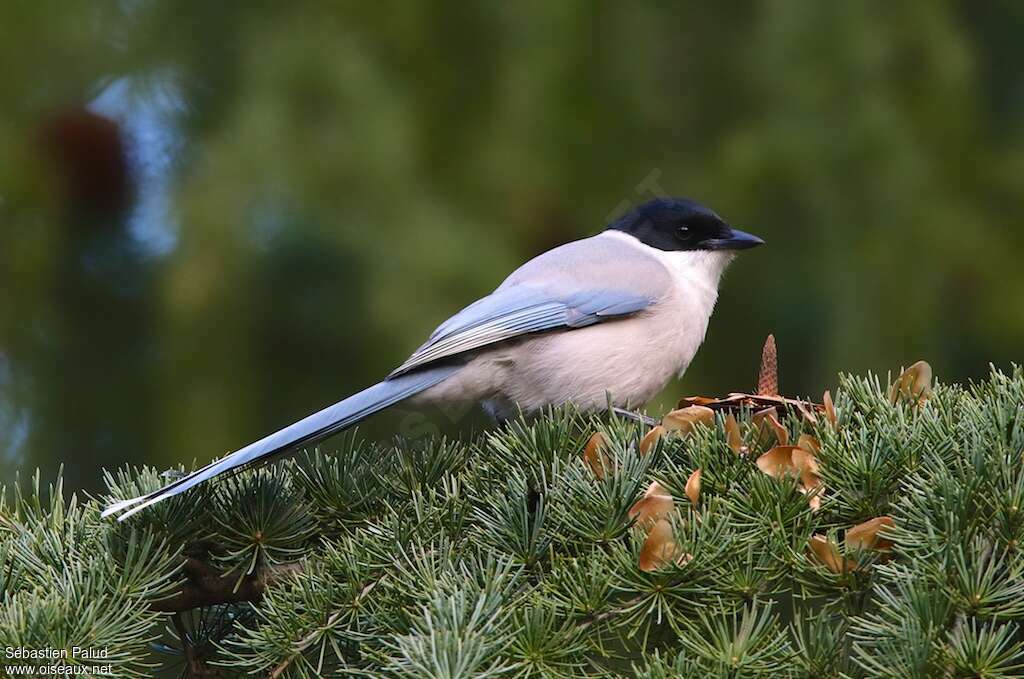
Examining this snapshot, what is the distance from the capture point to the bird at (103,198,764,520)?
3150 millimetres

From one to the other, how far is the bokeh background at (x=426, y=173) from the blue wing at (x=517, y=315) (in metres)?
0.70

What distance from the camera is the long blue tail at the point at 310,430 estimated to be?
221 centimetres

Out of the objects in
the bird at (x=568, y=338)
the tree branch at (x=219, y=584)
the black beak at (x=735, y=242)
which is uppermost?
the black beak at (x=735, y=242)

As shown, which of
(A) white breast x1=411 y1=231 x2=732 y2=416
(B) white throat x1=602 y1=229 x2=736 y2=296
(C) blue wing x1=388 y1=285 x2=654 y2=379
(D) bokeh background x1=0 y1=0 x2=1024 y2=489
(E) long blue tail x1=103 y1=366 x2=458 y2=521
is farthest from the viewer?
(D) bokeh background x1=0 y1=0 x2=1024 y2=489

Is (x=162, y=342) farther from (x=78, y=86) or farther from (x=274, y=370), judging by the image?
(x=78, y=86)

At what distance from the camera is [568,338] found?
330 cm

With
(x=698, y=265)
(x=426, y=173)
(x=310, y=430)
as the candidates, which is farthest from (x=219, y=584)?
(x=426, y=173)

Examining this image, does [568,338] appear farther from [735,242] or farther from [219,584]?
[219,584]

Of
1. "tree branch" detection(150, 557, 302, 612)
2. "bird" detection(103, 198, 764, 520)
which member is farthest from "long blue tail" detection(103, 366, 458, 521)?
"tree branch" detection(150, 557, 302, 612)

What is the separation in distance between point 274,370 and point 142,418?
0.52 m

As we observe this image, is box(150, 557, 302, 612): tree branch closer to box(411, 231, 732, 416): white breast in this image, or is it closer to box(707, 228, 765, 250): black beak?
box(411, 231, 732, 416): white breast

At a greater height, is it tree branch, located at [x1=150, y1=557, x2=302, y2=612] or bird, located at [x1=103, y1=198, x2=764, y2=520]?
bird, located at [x1=103, y1=198, x2=764, y2=520]

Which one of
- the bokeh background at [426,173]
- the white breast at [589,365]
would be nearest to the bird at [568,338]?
the white breast at [589,365]

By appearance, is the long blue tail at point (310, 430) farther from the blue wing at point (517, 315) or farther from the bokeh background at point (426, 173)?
the bokeh background at point (426, 173)
